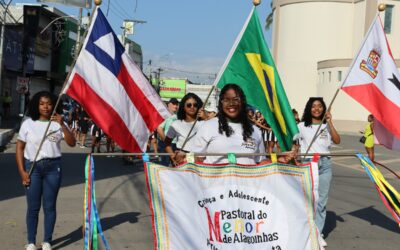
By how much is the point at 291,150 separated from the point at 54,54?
40971 millimetres

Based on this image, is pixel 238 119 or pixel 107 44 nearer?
pixel 238 119

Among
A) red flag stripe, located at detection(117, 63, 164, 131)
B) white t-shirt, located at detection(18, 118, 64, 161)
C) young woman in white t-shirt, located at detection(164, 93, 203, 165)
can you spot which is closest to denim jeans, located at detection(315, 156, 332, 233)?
young woman in white t-shirt, located at detection(164, 93, 203, 165)

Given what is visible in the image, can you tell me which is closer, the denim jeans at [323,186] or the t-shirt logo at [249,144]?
the t-shirt logo at [249,144]

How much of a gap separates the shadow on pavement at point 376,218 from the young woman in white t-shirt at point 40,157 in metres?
4.66

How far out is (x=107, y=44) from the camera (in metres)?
5.30

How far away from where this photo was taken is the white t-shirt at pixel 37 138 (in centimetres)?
544

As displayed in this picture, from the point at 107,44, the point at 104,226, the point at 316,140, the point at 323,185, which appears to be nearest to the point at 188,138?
the point at 107,44

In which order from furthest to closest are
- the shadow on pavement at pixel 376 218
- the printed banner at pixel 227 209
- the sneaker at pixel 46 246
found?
the shadow on pavement at pixel 376 218
the sneaker at pixel 46 246
the printed banner at pixel 227 209

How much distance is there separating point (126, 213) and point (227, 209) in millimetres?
3862

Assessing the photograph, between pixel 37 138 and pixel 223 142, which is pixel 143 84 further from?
pixel 223 142

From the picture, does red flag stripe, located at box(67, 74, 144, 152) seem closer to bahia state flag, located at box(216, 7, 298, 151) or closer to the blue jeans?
the blue jeans

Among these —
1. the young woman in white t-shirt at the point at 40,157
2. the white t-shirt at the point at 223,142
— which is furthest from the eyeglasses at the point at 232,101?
the young woman in white t-shirt at the point at 40,157

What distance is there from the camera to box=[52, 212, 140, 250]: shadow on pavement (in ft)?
19.9

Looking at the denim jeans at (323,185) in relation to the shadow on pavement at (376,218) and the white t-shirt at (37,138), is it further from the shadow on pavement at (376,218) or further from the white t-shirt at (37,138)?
the white t-shirt at (37,138)
